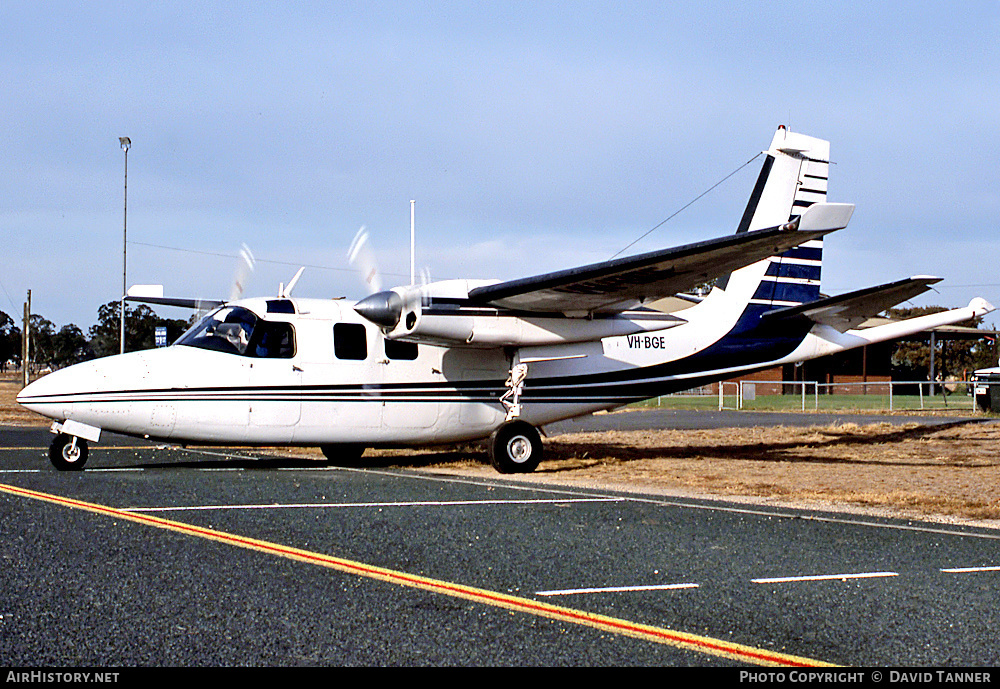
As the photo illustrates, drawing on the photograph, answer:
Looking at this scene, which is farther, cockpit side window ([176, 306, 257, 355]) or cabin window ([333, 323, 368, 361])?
cabin window ([333, 323, 368, 361])

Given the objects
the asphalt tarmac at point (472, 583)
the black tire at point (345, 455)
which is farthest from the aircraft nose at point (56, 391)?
the black tire at point (345, 455)

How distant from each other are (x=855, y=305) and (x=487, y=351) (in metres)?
6.74

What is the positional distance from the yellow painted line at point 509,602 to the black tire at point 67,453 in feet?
17.3

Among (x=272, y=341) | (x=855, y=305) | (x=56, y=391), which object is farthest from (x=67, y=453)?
(x=855, y=305)

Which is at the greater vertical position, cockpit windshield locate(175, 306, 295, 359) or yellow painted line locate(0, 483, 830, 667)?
cockpit windshield locate(175, 306, 295, 359)

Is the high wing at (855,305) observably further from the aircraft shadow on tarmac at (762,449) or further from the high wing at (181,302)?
the high wing at (181,302)

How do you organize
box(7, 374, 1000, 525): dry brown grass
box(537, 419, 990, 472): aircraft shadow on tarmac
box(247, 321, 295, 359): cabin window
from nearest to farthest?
box(7, 374, 1000, 525): dry brown grass
box(247, 321, 295, 359): cabin window
box(537, 419, 990, 472): aircraft shadow on tarmac

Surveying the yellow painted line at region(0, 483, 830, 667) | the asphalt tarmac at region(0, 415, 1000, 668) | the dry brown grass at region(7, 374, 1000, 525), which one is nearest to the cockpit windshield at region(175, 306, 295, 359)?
the dry brown grass at region(7, 374, 1000, 525)

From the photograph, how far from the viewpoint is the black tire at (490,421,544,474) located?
50.9 ft

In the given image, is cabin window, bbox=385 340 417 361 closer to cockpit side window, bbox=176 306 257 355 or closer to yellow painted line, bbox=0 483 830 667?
cockpit side window, bbox=176 306 257 355

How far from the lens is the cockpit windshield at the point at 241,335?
578 inches

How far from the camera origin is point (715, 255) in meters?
13.5

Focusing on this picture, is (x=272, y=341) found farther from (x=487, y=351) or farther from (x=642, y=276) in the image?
(x=642, y=276)

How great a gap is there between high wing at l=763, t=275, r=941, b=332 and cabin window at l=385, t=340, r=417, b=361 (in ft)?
23.3
